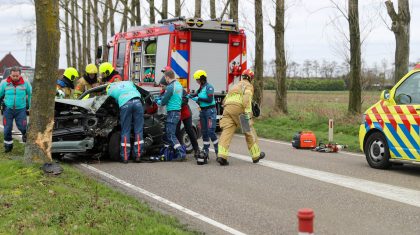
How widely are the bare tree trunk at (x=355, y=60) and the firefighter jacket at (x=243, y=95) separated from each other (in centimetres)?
874

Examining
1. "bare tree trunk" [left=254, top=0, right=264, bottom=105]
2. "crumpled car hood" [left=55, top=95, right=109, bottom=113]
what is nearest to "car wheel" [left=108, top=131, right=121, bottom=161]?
"crumpled car hood" [left=55, top=95, right=109, bottom=113]

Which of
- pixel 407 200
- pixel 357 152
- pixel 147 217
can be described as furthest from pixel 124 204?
pixel 357 152

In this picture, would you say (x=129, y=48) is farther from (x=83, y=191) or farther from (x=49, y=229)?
(x=49, y=229)

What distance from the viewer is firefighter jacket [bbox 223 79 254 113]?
11.4 meters

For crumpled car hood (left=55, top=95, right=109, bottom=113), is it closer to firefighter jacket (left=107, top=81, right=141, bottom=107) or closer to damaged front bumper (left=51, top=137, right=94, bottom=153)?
firefighter jacket (left=107, top=81, right=141, bottom=107)

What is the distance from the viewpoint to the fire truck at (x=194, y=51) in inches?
668

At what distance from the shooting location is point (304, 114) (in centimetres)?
2150

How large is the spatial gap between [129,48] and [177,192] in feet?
37.9

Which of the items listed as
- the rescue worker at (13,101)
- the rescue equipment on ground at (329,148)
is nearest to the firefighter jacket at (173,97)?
the rescue worker at (13,101)

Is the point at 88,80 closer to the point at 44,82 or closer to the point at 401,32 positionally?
the point at 44,82

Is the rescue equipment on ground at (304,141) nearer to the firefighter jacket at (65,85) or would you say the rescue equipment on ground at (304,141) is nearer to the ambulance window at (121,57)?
the firefighter jacket at (65,85)

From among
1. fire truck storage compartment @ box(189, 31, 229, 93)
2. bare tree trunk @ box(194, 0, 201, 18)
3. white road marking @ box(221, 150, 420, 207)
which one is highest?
bare tree trunk @ box(194, 0, 201, 18)

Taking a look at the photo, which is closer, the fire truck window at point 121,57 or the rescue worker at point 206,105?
the rescue worker at point 206,105

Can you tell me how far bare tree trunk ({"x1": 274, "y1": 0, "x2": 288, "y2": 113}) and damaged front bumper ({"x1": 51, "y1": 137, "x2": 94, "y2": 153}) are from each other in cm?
1282
